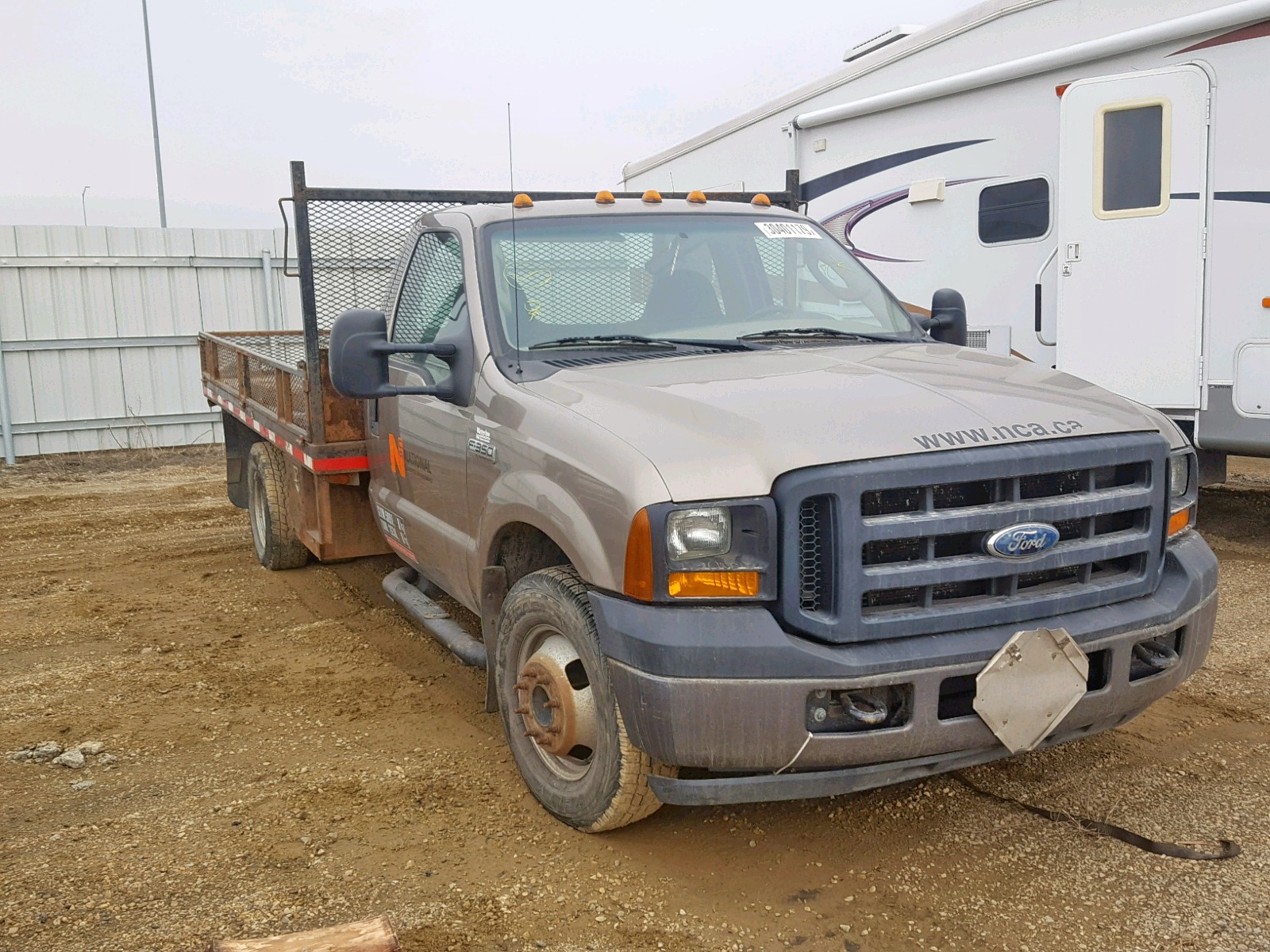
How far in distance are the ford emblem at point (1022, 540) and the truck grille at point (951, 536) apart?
0.02m

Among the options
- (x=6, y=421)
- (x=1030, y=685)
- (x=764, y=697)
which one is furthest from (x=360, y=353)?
(x=6, y=421)

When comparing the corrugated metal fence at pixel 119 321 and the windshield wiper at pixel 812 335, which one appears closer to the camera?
the windshield wiper at pixel 812 335

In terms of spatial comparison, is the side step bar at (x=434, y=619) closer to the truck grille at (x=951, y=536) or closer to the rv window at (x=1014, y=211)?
the truck grille at (x=951, y=536)

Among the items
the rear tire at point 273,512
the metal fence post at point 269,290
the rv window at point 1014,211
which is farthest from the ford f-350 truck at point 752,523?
the metal fence post at point 269,290

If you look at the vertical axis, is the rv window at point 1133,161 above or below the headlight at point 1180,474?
above

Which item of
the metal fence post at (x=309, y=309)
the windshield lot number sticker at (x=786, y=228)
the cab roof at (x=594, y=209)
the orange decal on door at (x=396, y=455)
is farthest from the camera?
the metal fence post at (x=309, y=309)

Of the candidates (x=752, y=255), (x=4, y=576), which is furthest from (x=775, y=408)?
(x=4, y=576)

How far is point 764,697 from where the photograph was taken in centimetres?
290

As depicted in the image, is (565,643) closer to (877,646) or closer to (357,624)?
(877,646)

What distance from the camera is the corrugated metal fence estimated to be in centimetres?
1239

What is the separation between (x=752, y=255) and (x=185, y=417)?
10.4 meters

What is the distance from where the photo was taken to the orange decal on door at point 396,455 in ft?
16.1

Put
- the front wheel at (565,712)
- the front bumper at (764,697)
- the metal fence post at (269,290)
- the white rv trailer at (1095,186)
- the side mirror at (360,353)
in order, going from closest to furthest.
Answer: the front bumper at (764,697) < the front wheel at (565,712) < the side mirror at (360,353) < the white rv trailer at (1095,186) < the metal fence post at (269,290)

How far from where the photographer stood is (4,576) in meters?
7.30
